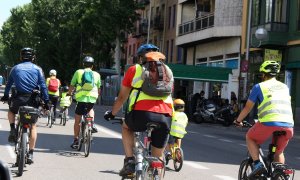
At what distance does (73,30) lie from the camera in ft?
220

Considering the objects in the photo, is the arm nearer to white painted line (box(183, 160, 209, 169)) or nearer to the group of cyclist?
the group of cyclist

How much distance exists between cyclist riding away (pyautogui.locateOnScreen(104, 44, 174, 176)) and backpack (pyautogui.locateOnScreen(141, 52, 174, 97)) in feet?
0.21

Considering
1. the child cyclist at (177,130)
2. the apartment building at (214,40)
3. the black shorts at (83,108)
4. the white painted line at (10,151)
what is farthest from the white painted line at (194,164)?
the apartment building at (214,40)

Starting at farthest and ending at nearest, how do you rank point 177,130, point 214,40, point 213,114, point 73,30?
point 73,30 → point 214,40 → point 213,114 → point 177,130

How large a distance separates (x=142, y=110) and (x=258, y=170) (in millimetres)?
1819

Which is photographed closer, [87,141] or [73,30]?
[87,141]

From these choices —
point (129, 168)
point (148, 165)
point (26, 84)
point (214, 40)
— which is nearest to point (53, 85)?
point (26, 84)

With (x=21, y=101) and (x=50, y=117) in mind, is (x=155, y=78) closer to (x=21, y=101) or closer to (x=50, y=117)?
(x=21, y=101)

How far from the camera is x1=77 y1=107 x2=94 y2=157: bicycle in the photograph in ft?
38.0

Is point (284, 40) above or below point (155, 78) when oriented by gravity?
above

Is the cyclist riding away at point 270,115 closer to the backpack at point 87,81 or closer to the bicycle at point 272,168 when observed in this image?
the bicycle at point 272,168

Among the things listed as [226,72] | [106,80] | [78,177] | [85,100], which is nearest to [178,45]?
[106,80]

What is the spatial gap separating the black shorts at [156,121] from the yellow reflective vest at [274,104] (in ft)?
5.25

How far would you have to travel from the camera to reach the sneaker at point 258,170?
7453mm
